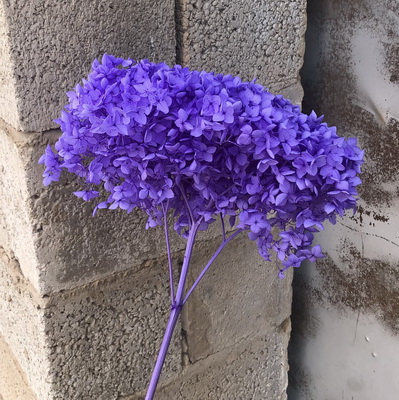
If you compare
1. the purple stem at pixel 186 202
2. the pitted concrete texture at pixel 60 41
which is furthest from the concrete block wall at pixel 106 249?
the purple stem at pixel 186 202

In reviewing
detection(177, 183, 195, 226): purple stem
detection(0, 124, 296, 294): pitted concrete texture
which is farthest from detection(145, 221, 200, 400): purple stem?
detection(0, 124, 296, 294): pitted concrete texture

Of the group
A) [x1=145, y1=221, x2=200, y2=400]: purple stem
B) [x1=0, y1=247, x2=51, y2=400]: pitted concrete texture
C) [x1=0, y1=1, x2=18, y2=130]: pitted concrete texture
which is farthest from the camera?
[x1=0, y1=247, x2=51, y2=400]: pitted concrete texture

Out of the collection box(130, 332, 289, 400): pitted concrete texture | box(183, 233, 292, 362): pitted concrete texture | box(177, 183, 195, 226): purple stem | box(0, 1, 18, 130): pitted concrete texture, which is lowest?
box(130, 332, 289, 400): pitted concrete texture

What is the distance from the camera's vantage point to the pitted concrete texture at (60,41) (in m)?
1.11

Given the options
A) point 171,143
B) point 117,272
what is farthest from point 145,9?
point 117,272

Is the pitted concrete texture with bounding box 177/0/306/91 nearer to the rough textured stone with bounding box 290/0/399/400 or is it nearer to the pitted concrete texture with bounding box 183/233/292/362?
the rough textured stone with bounding box 290/0/399/400

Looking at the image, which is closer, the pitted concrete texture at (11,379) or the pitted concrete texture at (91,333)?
the pitted concrete texture at (91,333)

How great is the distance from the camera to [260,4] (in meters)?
1.38

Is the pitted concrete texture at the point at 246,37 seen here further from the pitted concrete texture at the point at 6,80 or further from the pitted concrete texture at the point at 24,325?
the pitted concrete texture at the point at 24,325

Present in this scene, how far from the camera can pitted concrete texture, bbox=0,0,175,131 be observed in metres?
1.11

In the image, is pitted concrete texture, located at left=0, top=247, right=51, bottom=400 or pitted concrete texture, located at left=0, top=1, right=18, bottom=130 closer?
pitted concrete texture, located at left=0, top=1, right=18, bottom=130

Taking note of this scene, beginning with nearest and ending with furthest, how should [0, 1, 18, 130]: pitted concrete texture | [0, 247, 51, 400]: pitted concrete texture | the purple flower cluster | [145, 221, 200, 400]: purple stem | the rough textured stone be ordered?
the purple flower cluster < [145, 221, 200, 400]: purple stem < [0, 1, 18, 130]: pitted concrete texture < [0, 247, 51, 400]: pitted concrete texture < the rough textured stone

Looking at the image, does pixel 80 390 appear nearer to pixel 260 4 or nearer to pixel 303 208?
pixel 303 208

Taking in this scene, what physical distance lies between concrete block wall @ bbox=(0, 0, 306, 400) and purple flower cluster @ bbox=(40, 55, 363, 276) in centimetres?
25
